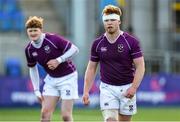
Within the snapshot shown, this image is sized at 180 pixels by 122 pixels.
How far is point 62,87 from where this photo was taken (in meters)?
14.2

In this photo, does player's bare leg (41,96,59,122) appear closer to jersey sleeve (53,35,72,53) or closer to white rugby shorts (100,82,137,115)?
jersey sleeve (53,35,72,53)

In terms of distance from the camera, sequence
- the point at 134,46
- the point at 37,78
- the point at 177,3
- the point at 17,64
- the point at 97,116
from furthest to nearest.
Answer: the point at 177,3, the point at 17,64, the point at 97,116, the point at 37,78, the point at 134,46

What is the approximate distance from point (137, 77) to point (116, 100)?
0.55 m

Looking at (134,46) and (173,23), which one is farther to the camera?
(173,23)

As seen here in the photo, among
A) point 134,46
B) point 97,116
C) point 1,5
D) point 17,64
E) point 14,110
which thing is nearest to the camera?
point 134,46

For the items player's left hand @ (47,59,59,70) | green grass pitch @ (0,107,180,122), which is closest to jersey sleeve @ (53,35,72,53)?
player's left hand @ (47,59,59,70)

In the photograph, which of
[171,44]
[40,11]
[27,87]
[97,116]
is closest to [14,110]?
[27,87]

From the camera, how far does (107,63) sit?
12.4m

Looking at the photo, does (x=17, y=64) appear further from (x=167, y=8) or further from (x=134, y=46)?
(x=134, y=46)

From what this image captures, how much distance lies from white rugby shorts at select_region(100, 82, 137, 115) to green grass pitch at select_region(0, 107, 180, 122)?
8.03 meters

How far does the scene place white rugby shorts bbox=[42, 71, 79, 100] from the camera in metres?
14.1

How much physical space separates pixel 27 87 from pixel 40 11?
35.5ft

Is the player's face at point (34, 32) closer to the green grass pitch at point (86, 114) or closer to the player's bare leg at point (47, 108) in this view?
the player's bare leg at point (47, 108)

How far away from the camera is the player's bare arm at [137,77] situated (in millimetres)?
12180
